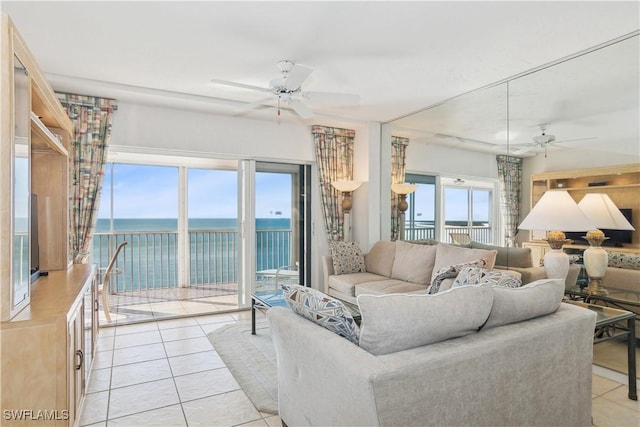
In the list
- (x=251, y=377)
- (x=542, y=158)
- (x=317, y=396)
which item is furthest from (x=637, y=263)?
(x=251, y=377)

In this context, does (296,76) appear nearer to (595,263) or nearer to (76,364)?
(76,364)

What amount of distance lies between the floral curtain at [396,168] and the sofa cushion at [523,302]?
10.1 feet

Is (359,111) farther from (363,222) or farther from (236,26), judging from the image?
(236,26)

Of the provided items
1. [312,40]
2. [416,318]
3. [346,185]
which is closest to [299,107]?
[312,40]

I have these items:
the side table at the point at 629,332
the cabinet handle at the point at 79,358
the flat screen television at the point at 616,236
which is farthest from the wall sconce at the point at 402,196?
the cabinet handle at the point at 79,358

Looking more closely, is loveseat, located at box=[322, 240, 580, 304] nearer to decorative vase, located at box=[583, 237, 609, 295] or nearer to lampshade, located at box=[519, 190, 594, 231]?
decorative vase, located at box=[583, 237, 609, 295]

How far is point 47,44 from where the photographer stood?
2.75 m

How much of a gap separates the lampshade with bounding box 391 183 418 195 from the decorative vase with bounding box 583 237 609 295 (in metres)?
2.22

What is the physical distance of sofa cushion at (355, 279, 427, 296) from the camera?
385cm

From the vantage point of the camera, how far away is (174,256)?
6066 millimetres

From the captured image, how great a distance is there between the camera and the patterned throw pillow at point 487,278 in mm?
2164

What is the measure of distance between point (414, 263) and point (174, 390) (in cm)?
282

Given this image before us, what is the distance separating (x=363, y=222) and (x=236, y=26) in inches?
131

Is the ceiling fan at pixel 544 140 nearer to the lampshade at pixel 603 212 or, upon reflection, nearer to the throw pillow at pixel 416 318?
the lampshade at pixel 603 212
